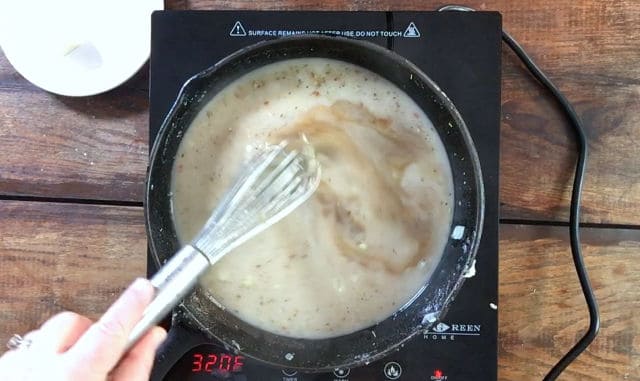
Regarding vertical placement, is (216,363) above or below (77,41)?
below

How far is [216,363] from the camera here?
0.76m

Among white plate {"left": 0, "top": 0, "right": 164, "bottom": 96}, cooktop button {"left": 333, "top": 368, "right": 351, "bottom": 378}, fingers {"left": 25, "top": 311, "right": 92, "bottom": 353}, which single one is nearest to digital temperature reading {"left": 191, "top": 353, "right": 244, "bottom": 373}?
cooktop button {"left": 333, "top": 368, "right": 351, "bottom": 378}

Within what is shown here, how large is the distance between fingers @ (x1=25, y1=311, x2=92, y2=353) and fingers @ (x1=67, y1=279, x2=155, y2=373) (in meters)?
0.04

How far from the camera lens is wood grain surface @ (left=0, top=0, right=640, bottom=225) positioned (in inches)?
31.0

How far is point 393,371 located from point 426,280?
11 centimetres

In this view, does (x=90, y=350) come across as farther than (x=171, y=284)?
No

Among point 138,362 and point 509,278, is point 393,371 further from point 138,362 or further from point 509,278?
point 138,362

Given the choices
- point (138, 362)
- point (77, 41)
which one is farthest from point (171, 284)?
point (77, 41)

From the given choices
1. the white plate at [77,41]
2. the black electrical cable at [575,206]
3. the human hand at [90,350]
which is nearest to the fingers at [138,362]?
the human hand at [90,350]

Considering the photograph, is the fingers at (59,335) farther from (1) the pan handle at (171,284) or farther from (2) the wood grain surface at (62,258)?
(2) the wood grain surface at (62,258)

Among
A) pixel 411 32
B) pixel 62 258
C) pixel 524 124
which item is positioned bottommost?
pixel 62 258

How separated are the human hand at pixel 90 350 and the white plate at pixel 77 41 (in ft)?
1.11

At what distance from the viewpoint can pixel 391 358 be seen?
29.8 inches

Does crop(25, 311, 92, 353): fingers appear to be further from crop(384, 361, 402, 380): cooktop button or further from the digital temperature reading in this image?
crop(384, 361, 402, 380): cooktop button
